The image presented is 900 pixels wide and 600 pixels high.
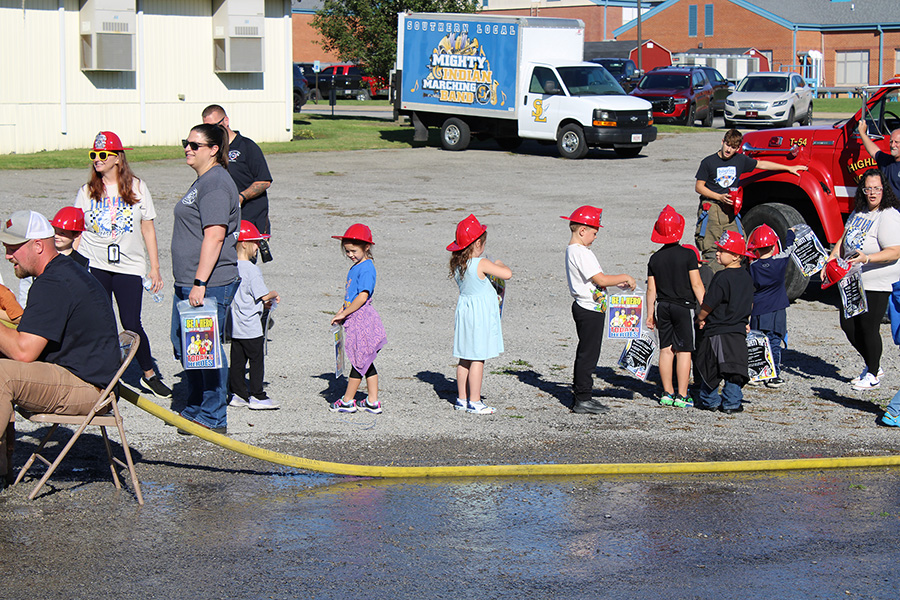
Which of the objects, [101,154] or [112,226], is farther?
[112,226]

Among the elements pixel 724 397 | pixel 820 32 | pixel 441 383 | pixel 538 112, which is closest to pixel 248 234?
pixel 441 383

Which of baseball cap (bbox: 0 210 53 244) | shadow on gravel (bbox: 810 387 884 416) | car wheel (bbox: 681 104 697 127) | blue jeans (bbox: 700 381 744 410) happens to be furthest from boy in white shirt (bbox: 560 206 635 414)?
car wheel (bbox: 681 104 697 127)

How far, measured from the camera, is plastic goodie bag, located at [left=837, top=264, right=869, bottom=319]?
8039mm

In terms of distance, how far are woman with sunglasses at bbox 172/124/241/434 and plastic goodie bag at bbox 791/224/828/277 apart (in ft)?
15.8

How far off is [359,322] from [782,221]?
5774mm

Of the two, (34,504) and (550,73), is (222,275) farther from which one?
(550,73)

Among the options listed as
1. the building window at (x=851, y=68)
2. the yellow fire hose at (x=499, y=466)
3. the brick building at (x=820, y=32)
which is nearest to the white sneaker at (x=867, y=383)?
the yellow fire hose at (x=499, y=466)

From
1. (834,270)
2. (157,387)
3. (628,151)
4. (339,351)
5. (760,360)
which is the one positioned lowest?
(157,387)

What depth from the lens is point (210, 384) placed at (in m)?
6.54

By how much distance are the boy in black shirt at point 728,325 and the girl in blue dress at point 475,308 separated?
5.05ft

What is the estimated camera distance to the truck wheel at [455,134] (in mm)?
27047

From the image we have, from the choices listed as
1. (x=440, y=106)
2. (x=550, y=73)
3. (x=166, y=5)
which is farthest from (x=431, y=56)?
(x=166, y=5)

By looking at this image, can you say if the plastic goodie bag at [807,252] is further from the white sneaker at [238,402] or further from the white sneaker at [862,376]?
the white sneaker at [238,402]

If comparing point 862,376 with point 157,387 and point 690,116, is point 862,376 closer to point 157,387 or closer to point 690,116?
point 157,387
